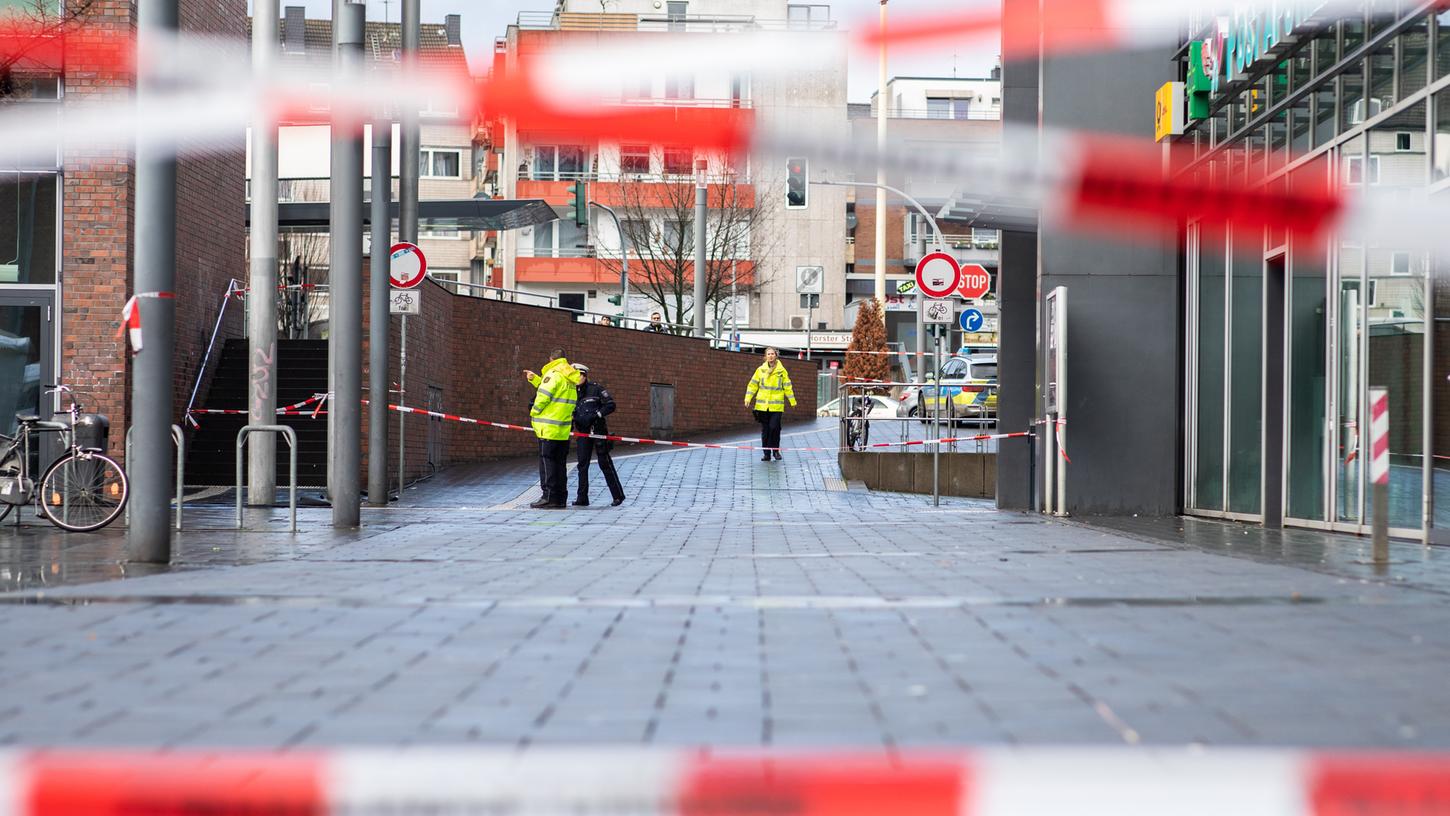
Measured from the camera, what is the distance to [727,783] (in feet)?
13.9

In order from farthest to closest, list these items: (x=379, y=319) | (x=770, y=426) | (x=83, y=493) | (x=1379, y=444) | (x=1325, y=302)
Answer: (x=770, y=426), (x=379, y=319), (x=1325, y=302), (x=83, y=493), (x=1379, y=444)

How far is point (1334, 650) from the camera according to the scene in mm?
6887

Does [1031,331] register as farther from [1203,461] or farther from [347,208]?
[347,208]

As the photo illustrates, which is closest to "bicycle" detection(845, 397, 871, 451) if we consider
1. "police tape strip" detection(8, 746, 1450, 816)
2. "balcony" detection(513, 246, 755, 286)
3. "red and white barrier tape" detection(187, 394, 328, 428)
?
"red and white barrier tape" detection(187, 394, 328, 428)

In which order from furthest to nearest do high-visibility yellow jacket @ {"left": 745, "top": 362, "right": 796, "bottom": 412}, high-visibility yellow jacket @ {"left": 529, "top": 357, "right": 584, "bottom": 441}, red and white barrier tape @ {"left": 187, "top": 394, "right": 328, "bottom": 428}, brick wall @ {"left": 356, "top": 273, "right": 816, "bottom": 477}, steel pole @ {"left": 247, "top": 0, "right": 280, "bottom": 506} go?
1. high-visibility yellow jacket @ {"left": 745, "top": 362, "right": 796, "bottom": 412}
2. brick wall @ {"left": 356, "top": 273, "right": 816, "bottom": 477}
3. red and white barrier tape @ {"left": 187, "top": 394, "right": 328, "bottom": 428}
4. high-visibility yellow jacket @ {"left": 529, "top": 357, "right": 584, "bottom": 441}
5. steel pole @ {"left": 247, "top": 0, "right": 280, "bottom": 506}

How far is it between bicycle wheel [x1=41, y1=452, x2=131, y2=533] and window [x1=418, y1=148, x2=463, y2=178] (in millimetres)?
58795

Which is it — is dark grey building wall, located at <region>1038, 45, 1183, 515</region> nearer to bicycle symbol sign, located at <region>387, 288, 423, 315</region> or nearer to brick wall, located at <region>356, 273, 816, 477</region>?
bicycle symbol sign, located at <region>387, 288, 423, 315</region>

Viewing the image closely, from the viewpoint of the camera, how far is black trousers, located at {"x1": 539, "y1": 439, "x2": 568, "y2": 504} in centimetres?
1938

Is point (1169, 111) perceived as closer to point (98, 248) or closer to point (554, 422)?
point (554, 422)

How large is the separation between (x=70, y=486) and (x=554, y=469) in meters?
5.85

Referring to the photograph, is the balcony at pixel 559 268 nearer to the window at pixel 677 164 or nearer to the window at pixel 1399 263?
the window at pixel 677 164

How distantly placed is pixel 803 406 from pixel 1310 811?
4111 cm

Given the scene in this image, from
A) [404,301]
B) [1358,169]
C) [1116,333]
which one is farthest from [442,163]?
[1358,169]

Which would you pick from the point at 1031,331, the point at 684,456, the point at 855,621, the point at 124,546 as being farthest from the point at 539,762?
the point at 684,456
